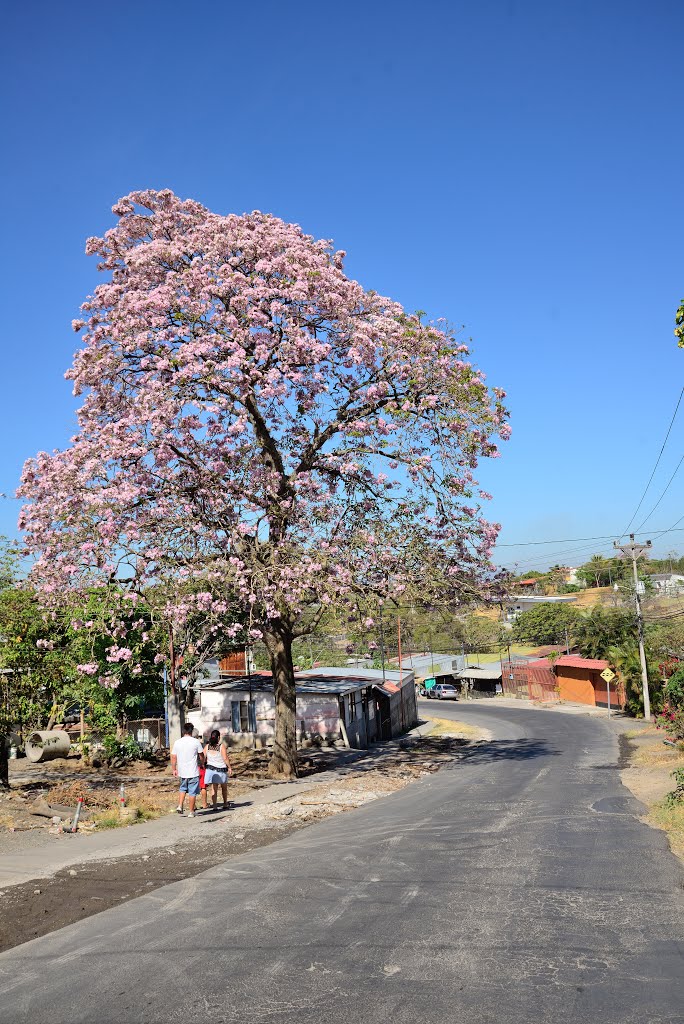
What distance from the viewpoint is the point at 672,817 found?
13078mm

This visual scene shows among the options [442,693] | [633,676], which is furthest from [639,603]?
[442,693]

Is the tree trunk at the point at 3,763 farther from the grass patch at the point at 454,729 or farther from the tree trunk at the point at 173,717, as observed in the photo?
the grass patch at the point at 454,729

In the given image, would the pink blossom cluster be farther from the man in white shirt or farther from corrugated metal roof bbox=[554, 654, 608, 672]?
corrugated metal roof bbox=[554, 654, 608, 672]

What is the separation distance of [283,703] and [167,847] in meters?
9.75

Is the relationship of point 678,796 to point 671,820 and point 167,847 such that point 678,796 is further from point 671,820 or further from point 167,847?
point 167,847

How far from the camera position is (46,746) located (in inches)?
1035

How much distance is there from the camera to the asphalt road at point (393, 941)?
18.6ft

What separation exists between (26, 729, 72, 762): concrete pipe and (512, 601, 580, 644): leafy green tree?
6105 cm

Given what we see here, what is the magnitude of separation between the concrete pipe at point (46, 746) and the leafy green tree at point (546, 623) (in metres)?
61.1

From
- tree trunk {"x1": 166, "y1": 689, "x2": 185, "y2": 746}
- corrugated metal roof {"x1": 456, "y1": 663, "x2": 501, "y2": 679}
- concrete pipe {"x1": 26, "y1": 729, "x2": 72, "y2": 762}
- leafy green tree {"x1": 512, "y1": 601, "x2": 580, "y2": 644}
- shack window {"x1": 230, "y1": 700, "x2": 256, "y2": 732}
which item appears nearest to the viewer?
concrete pipe {"x1": 26, "y1": 729, "x2": 72, "y2": 762}

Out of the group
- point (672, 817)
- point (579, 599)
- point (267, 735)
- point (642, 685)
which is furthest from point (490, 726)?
point (579, 599)

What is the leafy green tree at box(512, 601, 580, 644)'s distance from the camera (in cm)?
8338

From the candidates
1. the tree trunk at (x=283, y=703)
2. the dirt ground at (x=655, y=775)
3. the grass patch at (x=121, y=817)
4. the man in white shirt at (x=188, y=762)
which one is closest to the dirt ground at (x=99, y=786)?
the grass patch at (x=121, y=817)

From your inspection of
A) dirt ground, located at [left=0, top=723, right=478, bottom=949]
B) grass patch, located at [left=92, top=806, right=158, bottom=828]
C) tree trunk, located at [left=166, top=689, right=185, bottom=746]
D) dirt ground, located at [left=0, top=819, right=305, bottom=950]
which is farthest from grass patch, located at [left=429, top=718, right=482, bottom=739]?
dirt ground, located at [left=0, top=819, right=305, bottom=950]
